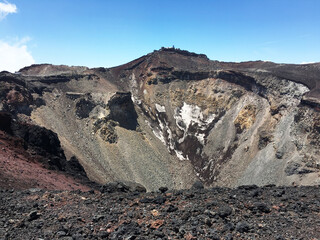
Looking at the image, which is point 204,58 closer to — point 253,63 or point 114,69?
point 253,63

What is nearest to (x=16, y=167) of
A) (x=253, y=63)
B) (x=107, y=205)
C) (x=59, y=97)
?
(x=107, y=205)

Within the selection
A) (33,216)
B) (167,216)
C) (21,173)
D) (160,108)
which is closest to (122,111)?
(160,108)

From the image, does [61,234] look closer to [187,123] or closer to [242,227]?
[242,227]

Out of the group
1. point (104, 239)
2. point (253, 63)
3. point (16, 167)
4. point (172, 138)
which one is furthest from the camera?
point (253, 63)

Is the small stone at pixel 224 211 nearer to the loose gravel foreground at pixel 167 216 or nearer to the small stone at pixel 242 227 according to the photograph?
the loose gravel foreground at pixel 167 216

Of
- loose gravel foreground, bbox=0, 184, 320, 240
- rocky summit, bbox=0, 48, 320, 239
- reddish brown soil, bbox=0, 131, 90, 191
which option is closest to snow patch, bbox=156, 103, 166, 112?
rocky summit, bbox=0, 48, 320, 239

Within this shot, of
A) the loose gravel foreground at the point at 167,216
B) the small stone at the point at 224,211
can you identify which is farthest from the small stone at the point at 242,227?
the small stone at the point at 224,211
